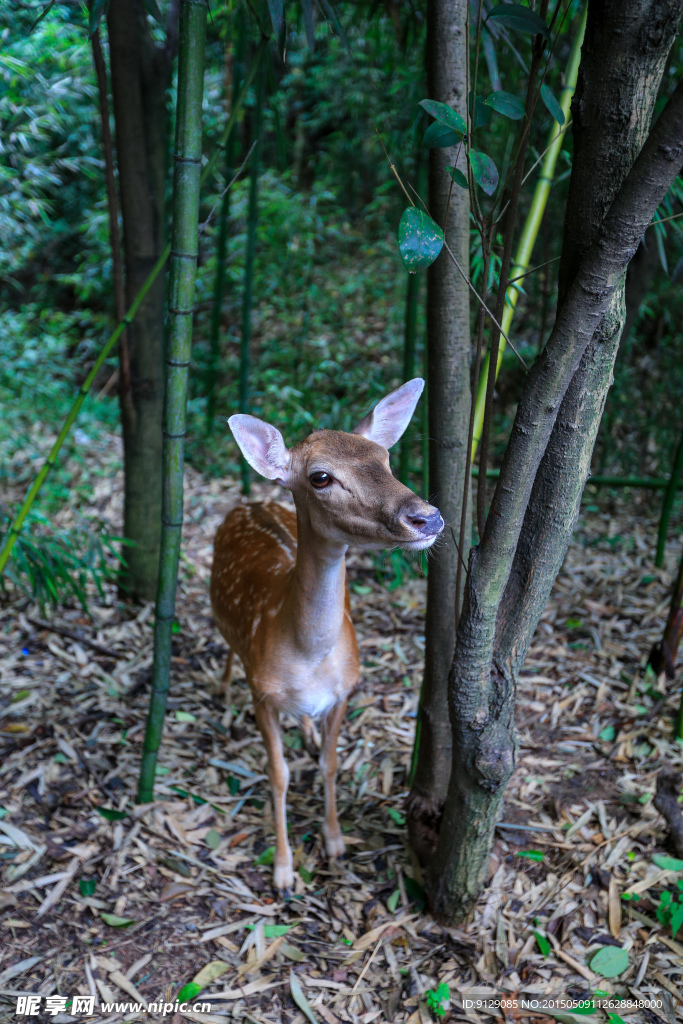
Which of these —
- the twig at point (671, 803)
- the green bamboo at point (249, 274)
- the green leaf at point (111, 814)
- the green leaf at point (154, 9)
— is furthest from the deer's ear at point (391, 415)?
the green bamboo at point (249, 274)

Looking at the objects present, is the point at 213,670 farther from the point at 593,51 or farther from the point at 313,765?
the point at 593,51

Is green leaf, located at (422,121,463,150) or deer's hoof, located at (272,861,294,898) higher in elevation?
green leaf, located at (422,121,463,150)

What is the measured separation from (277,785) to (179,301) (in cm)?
137

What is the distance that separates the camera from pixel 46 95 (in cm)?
432

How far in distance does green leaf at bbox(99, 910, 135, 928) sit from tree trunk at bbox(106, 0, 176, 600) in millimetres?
1541

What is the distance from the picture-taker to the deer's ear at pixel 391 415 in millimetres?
1821

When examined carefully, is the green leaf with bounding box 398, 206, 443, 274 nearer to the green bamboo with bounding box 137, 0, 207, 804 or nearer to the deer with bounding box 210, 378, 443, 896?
the deer with bounding box 210, 378, 443, 896

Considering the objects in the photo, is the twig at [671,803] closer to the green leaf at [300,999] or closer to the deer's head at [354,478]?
the green leaf at [300,999]

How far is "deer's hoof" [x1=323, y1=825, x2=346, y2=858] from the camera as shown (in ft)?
7.06

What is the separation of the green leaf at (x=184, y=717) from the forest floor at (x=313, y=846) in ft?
0.04

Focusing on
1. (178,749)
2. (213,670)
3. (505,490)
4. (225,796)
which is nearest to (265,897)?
(225,796)

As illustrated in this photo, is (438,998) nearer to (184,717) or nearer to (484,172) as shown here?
(184,717)

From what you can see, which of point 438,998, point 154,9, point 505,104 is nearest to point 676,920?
point 438,998

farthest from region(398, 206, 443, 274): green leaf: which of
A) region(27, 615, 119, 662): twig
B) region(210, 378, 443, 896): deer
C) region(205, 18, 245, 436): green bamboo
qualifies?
region(205, 18, 245, 436): green bamboo
